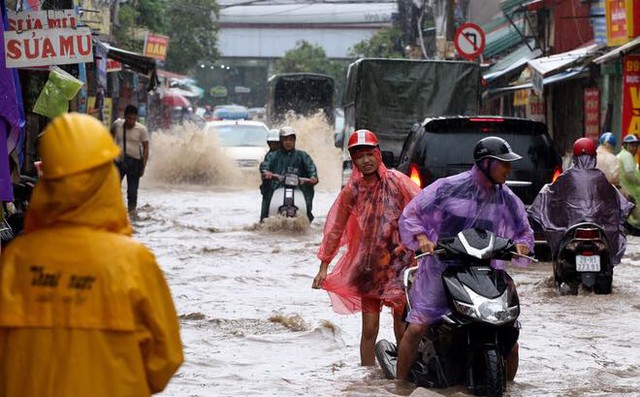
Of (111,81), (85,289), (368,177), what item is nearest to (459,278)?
(368,177)

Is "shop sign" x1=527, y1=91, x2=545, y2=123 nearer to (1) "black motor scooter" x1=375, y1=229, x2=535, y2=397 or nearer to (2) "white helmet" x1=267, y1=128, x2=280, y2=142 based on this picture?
(2) "white helmet" x1=267, y1=128, x2=280, y2=142

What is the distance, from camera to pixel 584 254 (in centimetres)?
1165

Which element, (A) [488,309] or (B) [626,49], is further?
(B) [626,49]

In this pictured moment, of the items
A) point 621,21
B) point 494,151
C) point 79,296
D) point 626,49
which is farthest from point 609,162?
point 79,296

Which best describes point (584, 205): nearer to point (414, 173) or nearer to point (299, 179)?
point (414, 173)

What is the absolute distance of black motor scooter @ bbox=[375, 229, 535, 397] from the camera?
6.77 m

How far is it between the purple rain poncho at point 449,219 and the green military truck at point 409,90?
579 inches

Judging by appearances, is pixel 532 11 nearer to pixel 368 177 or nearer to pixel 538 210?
pixel 538 210

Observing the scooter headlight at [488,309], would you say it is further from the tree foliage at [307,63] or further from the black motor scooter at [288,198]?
the tree foliage at [307,63]

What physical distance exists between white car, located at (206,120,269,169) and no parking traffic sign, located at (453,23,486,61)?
516 centimetres

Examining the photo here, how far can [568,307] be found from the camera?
11.4 m

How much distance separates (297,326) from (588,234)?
9.37 feet

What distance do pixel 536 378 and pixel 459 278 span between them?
5.55ft

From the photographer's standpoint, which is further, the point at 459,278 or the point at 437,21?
the point at 437,21
